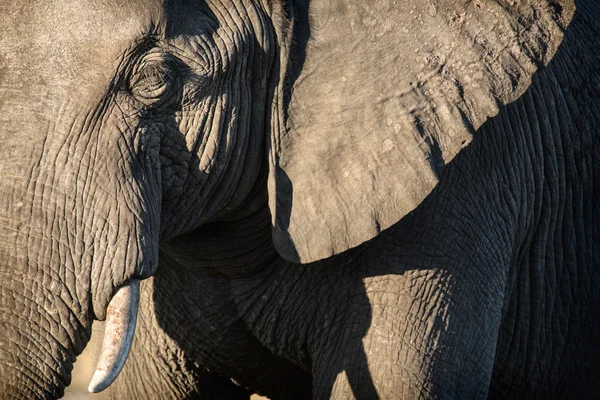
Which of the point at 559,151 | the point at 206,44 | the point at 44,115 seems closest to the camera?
the point at 44,115

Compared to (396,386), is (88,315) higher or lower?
higher

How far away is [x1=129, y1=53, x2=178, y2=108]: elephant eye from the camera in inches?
139

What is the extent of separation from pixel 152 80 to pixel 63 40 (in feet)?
0.89

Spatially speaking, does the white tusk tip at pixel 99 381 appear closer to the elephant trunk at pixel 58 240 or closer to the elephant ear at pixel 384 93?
the elephant trunk at pixel 58 240

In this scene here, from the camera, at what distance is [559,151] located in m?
4.60

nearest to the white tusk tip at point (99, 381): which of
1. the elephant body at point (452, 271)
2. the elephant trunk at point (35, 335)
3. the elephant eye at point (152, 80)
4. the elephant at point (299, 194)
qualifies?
the elephant at point (299, 194)

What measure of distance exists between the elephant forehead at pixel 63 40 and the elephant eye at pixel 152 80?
Result: 8 centimetres

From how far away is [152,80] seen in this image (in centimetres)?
355

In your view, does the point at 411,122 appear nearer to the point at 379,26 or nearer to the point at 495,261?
the point at 379,26

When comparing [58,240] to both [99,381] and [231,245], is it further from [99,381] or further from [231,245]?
[231,245]

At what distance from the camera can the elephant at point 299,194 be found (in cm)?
344

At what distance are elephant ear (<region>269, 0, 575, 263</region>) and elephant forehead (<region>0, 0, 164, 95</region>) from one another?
1.89 ft

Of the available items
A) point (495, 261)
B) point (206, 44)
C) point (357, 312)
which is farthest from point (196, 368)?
point (206, 44)

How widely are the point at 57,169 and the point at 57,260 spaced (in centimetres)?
24
